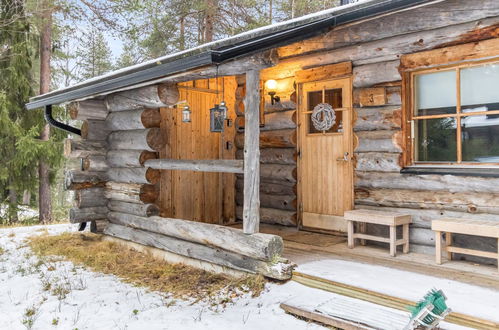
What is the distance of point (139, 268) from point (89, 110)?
2.72 metres

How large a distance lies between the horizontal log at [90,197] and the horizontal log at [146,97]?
1443 mm

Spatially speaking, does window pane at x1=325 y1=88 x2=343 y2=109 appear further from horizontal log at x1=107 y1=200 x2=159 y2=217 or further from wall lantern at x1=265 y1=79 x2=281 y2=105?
horizontal log at x1=107 y1=200 x2=159 y2=217

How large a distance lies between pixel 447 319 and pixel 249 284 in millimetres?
1877

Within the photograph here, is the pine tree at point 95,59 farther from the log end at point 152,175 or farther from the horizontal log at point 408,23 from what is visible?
the horizontal log at point 408,23

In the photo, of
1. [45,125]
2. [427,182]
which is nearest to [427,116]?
[427,182]

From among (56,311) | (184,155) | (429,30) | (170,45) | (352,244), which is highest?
(170,45)

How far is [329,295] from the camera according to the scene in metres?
3.69

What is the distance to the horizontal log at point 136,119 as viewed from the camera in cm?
570

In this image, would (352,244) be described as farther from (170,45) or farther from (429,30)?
(170,45)

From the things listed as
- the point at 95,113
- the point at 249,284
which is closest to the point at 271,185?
the point at 249,284

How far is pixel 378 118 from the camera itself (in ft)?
17.0

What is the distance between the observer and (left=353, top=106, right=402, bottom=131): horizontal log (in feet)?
16.4

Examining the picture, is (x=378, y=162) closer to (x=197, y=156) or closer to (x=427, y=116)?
(x=427, y=116)

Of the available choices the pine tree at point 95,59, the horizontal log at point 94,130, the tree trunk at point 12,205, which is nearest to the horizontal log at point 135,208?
the horizontal log at point 94,130
